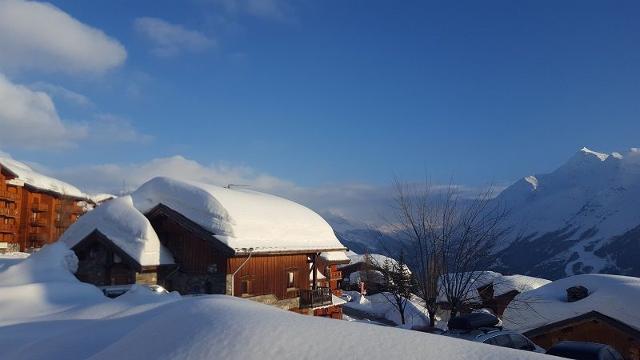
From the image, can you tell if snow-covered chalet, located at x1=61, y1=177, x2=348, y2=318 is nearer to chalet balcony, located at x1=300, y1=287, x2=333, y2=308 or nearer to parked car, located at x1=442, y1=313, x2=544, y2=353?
chalet balcony, located at x1=300, y1=287, x2=333, y2=308

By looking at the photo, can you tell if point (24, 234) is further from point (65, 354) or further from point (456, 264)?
point (65, 354)

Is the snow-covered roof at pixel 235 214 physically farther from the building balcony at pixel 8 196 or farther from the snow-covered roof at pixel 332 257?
the building balcony at pixel 8 196

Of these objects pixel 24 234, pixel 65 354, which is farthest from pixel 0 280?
pixel 24 234

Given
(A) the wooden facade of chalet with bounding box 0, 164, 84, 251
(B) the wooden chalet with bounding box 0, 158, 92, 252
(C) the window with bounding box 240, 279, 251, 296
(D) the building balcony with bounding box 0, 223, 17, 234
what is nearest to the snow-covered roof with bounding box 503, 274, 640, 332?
(C) the window with bounding box 240, 279, 251, 296

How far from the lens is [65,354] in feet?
20.5

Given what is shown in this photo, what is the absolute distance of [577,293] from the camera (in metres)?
18.4

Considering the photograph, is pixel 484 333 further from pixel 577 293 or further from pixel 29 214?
pixel 29 214

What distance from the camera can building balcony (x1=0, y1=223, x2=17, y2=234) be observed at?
46.6 meters

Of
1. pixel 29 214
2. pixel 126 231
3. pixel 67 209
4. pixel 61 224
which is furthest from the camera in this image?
pixel 67 209

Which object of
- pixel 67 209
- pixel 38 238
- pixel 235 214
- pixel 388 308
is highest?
pixel 67 209

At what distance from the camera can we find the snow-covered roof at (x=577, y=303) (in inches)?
675

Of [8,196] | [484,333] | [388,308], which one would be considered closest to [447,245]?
[484,333]

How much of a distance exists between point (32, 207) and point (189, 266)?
37.7 m

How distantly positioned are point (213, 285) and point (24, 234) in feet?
125
